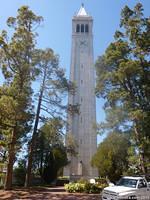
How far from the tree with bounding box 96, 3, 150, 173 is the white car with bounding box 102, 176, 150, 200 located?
5.29 m

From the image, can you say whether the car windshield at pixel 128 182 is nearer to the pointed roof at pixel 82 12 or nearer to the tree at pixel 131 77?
the tree at pixel 131 77

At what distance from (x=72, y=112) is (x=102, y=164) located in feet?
43.1

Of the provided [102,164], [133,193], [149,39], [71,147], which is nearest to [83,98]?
[102,164]

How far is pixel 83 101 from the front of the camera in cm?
5262

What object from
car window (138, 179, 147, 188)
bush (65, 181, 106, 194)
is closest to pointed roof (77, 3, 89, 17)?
bush (65, 181, 106, 194)

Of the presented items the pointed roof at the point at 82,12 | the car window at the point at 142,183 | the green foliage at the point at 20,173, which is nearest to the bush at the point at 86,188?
the car window at the point at 142,183

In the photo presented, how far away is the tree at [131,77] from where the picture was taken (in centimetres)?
1925

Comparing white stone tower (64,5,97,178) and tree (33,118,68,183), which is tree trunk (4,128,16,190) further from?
white stone tower (64,5,97,178)

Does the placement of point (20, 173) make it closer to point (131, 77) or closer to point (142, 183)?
point (131, 77)

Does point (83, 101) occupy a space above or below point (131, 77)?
above

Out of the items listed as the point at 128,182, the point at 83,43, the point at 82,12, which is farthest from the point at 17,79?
the point at 82,12

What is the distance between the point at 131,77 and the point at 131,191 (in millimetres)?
9963

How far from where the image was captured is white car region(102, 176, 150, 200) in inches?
495

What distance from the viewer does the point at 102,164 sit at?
113 feet
